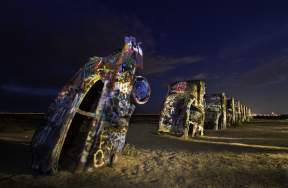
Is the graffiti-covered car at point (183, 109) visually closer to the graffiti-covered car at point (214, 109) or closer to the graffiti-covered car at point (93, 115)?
the graffiti-covered car at point (214, 109)

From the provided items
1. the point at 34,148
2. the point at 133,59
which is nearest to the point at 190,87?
the point at 133,59

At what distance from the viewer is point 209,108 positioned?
74.8 ft

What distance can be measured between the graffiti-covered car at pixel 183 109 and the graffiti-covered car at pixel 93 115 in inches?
310

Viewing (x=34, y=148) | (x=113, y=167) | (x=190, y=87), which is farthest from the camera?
(x=190, y=87)

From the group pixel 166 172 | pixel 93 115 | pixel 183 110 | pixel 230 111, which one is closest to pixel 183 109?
pixel 183 110

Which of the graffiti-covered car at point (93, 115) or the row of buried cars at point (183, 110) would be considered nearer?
the graffiti-covered car at point (93, 115)

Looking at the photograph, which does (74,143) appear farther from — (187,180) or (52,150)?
(187,180)

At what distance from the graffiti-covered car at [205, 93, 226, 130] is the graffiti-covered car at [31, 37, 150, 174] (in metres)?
16.2

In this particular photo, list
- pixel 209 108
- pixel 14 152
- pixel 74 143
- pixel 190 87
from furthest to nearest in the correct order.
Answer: pixel 209 108, pixel 190 87, pixel 14 152, pixel 74 143

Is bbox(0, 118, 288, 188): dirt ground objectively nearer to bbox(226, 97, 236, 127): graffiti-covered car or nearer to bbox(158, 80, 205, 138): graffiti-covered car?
bbox(158, 80, 205, 138): graffiti-covered car

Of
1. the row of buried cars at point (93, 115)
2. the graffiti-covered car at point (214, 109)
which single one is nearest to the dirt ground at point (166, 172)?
the row of buried cars at point (93, 115)

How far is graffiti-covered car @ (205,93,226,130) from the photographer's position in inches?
896

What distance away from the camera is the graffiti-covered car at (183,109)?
49.5ft

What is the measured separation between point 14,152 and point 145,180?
5.03 m
